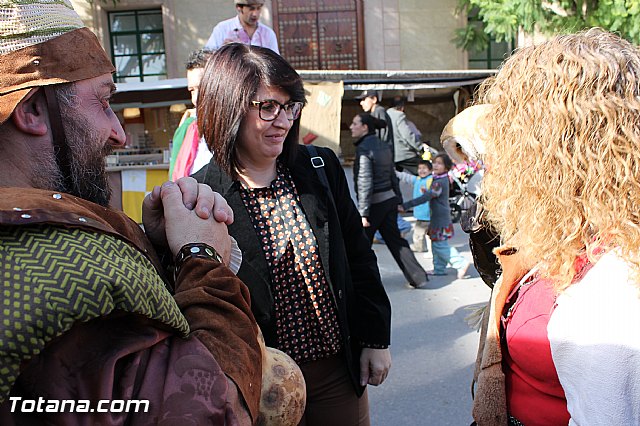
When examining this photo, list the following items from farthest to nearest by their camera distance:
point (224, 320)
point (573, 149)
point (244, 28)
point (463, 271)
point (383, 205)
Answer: point (463, 271), point (383, 205), point (244, 28), point (573, 149), point (224, 320)

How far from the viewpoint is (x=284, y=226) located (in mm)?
2209

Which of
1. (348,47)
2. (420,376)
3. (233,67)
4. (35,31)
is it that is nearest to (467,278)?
(420,376)

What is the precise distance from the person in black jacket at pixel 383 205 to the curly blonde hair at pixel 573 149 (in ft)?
16.7

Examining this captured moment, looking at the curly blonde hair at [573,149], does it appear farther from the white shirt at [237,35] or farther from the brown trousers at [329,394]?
the white shirt at [237,35]

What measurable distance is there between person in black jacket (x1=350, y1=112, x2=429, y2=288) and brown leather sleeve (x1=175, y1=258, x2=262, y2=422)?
5.52 meters

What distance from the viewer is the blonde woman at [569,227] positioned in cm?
132

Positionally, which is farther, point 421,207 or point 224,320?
point 421,207

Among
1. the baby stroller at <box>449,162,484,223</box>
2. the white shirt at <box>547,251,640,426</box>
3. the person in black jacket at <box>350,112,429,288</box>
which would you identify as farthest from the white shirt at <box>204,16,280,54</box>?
the white shirt at <box>547,251,640,426</box>

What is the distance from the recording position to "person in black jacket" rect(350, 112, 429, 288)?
6.67 meters

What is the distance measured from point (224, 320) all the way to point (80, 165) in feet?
1.44

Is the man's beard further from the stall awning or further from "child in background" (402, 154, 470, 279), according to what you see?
the stall awning

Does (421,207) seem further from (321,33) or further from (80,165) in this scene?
(321,33)

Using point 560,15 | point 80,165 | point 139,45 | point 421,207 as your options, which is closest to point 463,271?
point 421,207

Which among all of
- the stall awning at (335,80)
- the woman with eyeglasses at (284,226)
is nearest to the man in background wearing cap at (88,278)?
the woman with eyeglasses at (284,226)
